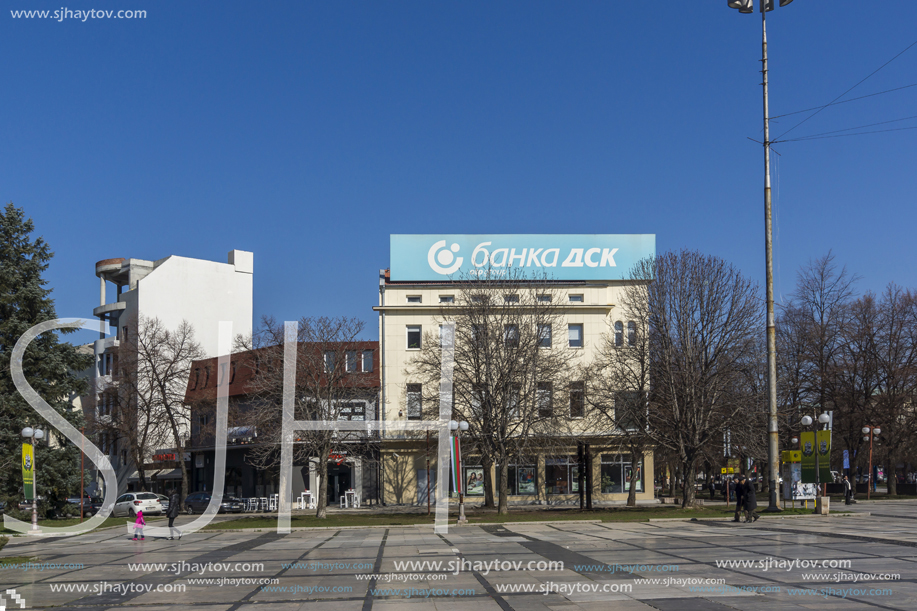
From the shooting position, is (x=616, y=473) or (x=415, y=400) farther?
(x=616, y=473)

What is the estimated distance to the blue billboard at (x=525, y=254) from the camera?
5222cm

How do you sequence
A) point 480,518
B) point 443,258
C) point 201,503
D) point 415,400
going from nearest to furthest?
point 480,518 < point 415,400 < point 201,503 < point 443,258

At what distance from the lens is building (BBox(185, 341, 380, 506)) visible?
126ft

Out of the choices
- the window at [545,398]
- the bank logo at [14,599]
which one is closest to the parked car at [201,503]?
the window at [545,398]

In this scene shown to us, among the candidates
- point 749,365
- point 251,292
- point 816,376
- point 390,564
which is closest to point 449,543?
point 390,564

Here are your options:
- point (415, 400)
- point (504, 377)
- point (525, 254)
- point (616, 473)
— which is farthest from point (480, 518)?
point (525, 254)

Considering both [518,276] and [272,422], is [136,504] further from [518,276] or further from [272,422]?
[518,276]

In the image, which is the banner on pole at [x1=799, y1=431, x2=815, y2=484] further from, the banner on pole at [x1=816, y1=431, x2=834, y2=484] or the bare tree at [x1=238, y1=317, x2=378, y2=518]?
the bare tree at [x1=238, y1=317, x2=378, y2=518]

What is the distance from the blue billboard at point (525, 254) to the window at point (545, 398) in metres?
12.9

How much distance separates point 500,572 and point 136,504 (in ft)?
118

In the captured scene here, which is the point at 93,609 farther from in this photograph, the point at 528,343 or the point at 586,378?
the point at 586,378

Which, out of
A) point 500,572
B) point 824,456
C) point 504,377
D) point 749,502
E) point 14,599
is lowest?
point 749,502

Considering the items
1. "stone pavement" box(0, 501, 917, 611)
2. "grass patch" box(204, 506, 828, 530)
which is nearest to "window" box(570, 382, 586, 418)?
Answer: "grass patch" box(204, 506, 828, 530)

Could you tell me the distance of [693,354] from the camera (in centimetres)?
3888
